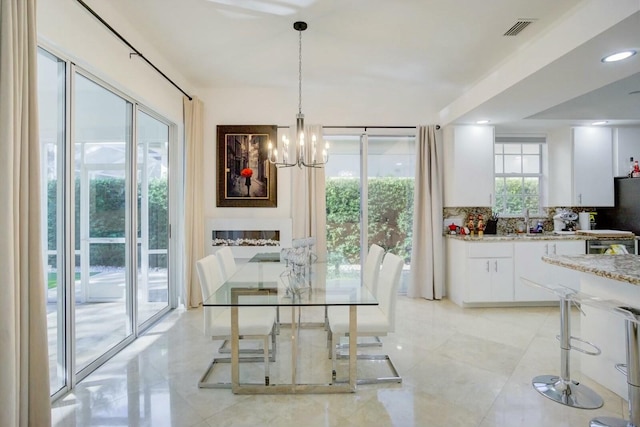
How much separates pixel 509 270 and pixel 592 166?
2.03m

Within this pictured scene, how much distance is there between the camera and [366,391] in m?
2.26

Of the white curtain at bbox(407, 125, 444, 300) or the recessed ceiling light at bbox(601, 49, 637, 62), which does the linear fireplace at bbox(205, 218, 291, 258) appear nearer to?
the white curtain at bbox(407, 125, 444, 300)

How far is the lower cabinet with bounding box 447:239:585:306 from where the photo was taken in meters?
4.15

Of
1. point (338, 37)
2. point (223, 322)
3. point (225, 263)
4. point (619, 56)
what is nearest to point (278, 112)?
point (338, 37)

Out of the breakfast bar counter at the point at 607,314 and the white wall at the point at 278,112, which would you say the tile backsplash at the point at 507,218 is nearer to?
the white wall at the point at 278,112

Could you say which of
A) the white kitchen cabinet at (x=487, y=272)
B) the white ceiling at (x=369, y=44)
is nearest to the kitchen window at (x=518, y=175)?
the white ceiling at (x=369, y=44)

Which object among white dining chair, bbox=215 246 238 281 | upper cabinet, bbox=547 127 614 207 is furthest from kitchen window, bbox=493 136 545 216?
white dining chair, bbox=215 246 238 281

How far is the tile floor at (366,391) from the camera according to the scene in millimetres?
1979

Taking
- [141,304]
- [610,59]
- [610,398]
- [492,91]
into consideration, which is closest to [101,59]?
[141,304]

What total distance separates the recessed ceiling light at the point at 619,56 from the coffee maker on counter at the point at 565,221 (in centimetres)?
286

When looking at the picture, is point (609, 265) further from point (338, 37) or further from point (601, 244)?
point (338, 37)

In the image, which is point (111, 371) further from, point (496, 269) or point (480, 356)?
point (496, 269)

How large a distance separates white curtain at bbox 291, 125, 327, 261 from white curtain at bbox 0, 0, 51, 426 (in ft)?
9.78

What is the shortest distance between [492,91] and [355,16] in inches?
64.8
